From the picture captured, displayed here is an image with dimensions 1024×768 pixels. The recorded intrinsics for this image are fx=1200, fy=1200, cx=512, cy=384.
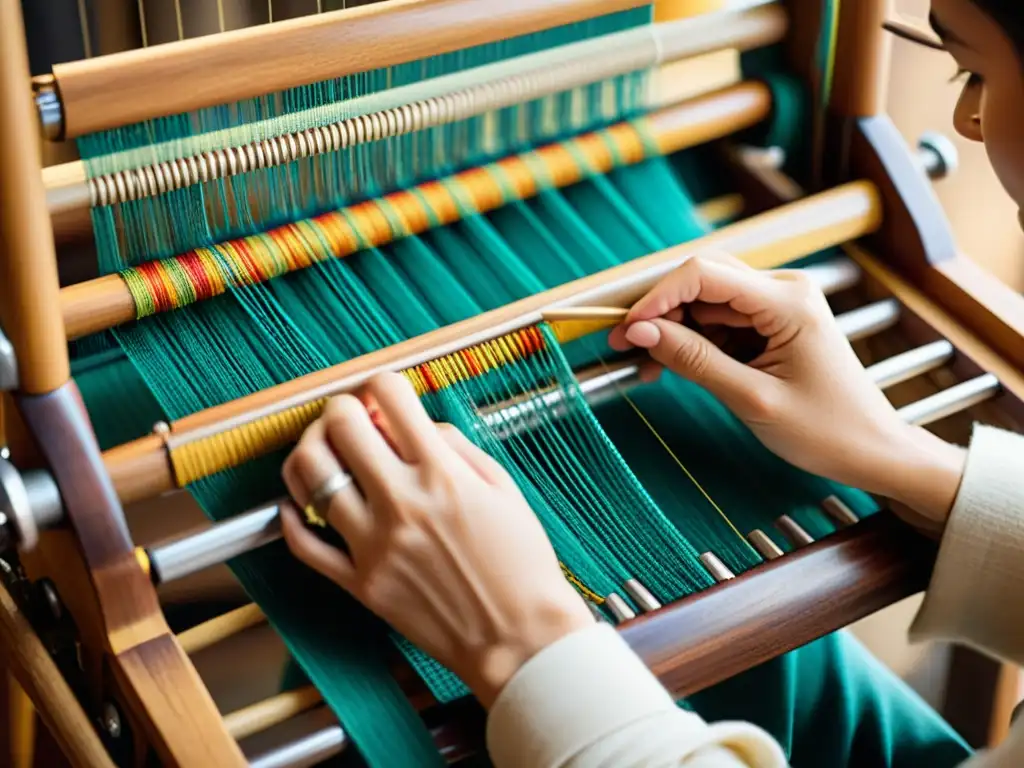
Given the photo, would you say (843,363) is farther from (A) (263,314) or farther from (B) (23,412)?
(B) (23,412)

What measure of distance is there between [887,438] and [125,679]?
538 mm

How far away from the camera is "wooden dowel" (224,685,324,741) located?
78 cm

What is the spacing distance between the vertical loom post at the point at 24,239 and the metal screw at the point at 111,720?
215 millimetres

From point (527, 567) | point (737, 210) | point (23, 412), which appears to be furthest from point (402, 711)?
point (737, 210)

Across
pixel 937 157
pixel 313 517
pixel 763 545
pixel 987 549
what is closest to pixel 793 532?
pixel 763 545

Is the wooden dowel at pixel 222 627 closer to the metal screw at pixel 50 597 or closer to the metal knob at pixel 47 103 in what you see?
the metal screw at pixel 50 597

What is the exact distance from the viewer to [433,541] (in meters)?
0.73

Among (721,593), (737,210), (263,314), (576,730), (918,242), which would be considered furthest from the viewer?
(737,210)

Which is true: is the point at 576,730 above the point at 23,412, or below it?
below

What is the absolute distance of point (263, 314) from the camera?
0.94 metres

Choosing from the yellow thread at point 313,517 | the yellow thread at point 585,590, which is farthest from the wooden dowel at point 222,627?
the yellow thread at point 585,590

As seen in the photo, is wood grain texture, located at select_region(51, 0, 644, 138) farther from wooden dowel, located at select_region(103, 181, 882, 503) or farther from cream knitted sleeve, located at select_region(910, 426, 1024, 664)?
cream knitted sleeve, located at select_region(910, 426, 1024, 664)

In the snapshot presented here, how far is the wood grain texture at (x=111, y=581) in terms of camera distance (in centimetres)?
72

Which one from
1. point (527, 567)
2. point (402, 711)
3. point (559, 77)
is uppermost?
point (559, 77)
